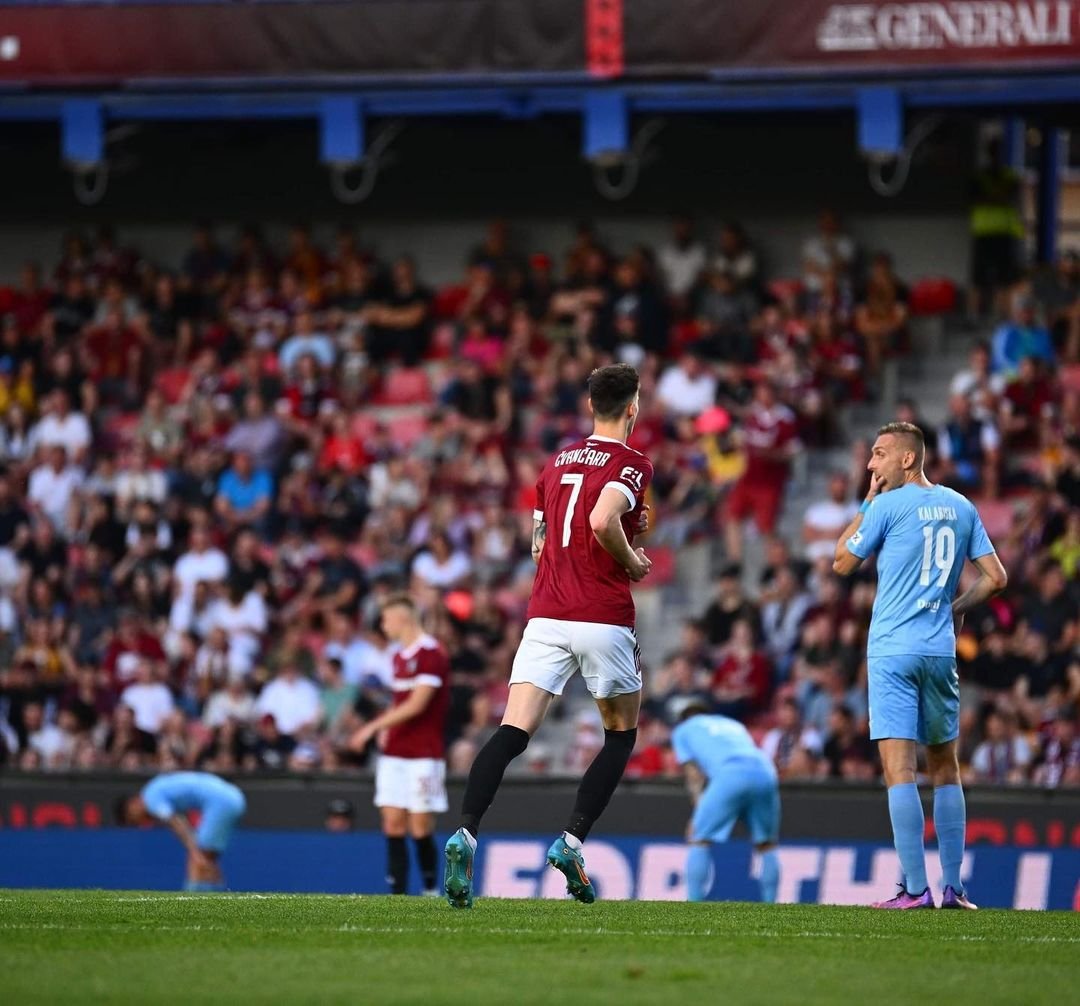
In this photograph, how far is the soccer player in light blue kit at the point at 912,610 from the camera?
9.23 metres

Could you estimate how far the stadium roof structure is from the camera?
1988 cm

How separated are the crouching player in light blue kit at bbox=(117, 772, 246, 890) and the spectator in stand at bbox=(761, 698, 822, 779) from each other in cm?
433

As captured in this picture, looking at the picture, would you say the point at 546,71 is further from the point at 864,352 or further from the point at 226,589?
the point at 226,589

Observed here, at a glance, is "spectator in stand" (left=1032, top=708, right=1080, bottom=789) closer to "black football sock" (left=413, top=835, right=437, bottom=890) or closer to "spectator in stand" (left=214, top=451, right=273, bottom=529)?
"black football sock" (left=413, top=835, right=437, bottom=890)

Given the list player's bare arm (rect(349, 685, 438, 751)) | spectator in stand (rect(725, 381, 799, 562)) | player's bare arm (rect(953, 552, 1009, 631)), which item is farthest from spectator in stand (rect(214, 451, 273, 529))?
player's bare arm (rect(953, 552, 1009, 631))

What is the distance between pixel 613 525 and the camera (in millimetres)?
8453

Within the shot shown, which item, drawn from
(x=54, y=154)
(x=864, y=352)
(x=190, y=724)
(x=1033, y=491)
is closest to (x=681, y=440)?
(x=864, y=352)

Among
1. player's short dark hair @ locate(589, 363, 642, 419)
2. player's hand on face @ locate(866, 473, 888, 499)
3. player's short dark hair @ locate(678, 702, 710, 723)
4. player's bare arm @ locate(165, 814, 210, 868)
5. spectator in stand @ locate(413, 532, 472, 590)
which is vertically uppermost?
spectator in stand @ locate(413, 532, 472, 590)

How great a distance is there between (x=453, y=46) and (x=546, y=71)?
39.1 inches

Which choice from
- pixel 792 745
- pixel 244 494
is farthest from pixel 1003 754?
pixel 244 494

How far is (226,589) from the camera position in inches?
788

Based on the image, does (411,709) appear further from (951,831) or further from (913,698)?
(913,698)

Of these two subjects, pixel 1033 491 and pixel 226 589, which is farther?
pixel 226 589

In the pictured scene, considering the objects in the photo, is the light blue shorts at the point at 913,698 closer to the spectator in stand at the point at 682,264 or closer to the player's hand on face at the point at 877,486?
the player's hand on face at the point at 877,486
